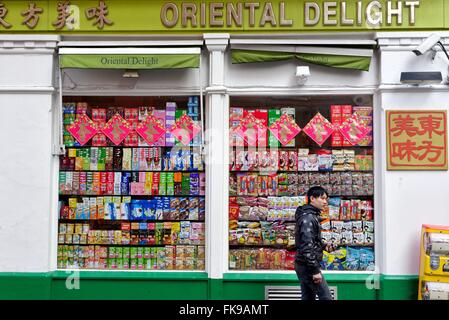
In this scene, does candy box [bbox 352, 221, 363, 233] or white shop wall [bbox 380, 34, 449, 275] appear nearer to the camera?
white shop wall [bbox 380, 34, 449, 275]

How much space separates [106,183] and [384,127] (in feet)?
12.7

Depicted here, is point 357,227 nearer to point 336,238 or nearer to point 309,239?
point 336,238

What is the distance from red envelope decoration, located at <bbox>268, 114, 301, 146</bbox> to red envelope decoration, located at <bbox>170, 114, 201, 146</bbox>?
109 cm

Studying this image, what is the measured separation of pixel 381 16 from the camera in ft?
24.5

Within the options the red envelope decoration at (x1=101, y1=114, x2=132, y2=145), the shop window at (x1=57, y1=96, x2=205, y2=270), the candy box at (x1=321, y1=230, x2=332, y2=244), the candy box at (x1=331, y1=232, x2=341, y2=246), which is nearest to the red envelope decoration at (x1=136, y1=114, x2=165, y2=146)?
the shop window at (x1=57, y1=96, x2=205, y2=270)

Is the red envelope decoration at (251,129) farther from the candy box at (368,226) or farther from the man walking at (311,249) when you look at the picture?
the candy box at (368,226)

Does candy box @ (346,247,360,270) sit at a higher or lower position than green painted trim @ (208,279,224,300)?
higher

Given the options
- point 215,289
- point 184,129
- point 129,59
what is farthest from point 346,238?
point 129,59

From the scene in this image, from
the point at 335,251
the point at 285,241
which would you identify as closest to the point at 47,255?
the point at 285,241

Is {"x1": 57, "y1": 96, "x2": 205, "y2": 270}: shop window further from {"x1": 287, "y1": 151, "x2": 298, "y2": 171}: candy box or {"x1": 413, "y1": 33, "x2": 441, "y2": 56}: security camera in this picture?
{"x1": 413, "y1": 33, "x2": 441, "y2": 56}: security camera

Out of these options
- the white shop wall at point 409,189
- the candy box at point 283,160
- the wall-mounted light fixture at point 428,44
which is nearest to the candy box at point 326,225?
Answer: the white shop wall at point 409,189

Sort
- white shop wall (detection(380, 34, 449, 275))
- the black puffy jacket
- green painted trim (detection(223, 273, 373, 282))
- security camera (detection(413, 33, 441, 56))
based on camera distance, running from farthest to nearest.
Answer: green painted trim (detection(223, 273, 373, 282)), white shop wall (detection(380, 34, 449, 275)), security camera (detection(413, 33, 441, 56)), the black puffy jacket

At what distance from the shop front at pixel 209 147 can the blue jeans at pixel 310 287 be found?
3.26ft

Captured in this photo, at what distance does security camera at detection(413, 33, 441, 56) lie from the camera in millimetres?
7168
